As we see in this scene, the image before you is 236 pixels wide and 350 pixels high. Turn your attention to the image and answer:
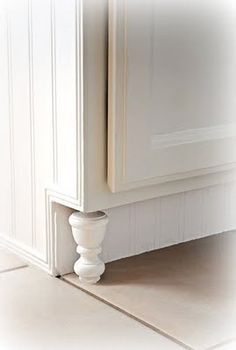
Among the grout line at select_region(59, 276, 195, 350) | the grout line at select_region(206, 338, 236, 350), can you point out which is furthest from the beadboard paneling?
the grout line at select_region(206, 338, 236, 350)

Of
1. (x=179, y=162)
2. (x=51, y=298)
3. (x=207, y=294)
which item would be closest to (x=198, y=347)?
(x=207, y=294)

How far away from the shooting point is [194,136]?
157 cm

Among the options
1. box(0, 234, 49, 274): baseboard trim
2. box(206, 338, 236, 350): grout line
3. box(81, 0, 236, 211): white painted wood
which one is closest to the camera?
box(206, 338, 236, 350): grout line

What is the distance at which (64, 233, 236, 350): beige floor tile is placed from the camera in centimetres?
132

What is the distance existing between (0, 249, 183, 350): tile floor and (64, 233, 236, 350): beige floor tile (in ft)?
0.11

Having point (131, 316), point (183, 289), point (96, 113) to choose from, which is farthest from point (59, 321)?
point (96, 113)

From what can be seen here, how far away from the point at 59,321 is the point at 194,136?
481 mm

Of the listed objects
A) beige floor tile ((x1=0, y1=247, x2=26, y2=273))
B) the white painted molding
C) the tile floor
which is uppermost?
the white painted molding

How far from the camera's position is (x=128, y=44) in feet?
4.58

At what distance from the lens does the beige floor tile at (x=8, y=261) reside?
1.60m

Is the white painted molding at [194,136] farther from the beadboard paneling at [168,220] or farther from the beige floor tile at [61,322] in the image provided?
the beige floor tile at [61,322]

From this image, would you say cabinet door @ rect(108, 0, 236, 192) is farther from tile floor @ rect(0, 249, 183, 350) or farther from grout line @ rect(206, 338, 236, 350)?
grout line @ rect(206, 338, 236, 350)

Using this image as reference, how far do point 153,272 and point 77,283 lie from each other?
16 centimetres

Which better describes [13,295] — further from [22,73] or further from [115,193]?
[22,73]
